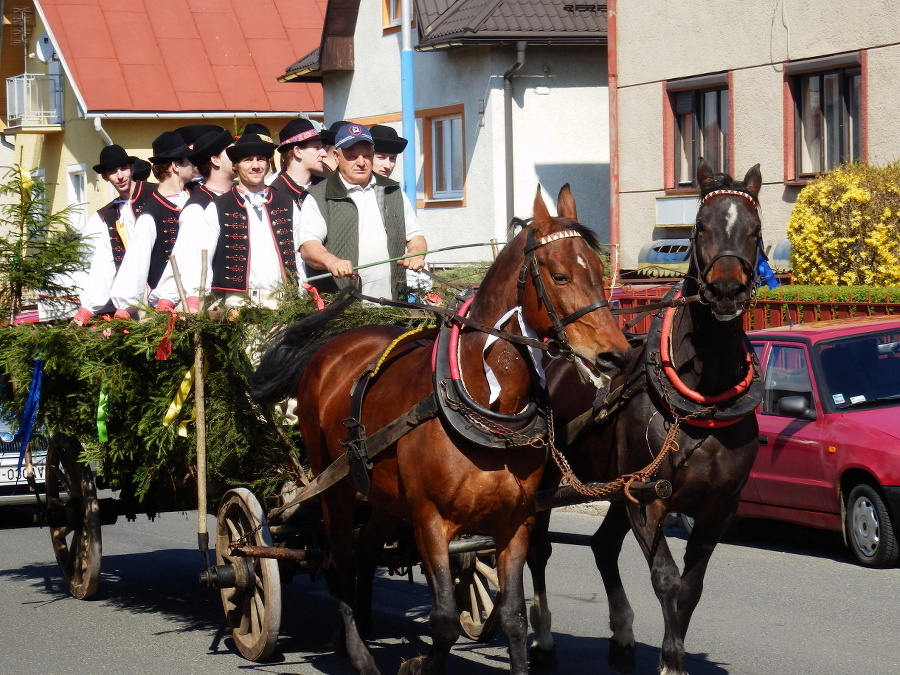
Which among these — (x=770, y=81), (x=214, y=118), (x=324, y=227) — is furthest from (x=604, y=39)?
(x=324, y=227)

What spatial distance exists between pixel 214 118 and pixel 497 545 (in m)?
26.0

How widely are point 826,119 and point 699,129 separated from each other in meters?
2.33

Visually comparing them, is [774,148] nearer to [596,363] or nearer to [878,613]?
[878,613]

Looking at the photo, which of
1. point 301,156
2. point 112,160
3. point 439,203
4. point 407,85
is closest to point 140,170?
point 112,160

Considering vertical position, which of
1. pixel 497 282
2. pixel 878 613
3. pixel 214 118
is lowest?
pixel 878 613

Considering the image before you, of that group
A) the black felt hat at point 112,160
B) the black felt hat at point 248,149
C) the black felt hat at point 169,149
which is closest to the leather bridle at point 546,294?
the black felt hat at point 248,149

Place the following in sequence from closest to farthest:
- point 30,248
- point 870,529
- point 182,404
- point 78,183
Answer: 1. point 182,404
2. point 30,248
3. point 870,529
4. point 78,183

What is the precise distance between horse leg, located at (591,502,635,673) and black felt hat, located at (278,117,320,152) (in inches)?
142

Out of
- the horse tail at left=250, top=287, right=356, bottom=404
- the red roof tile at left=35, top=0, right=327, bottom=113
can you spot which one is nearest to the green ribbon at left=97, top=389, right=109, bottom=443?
the horse tail at left=250, top=287, right=356, bottom=404

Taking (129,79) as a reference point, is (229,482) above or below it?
below

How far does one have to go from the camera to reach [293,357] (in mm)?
6551

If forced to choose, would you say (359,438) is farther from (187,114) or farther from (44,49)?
(44,49)

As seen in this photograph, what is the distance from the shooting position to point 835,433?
29.8 ft

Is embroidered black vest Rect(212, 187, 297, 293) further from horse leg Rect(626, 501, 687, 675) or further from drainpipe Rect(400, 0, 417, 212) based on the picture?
drainpipe Rect(400, 0, 417, 212)
